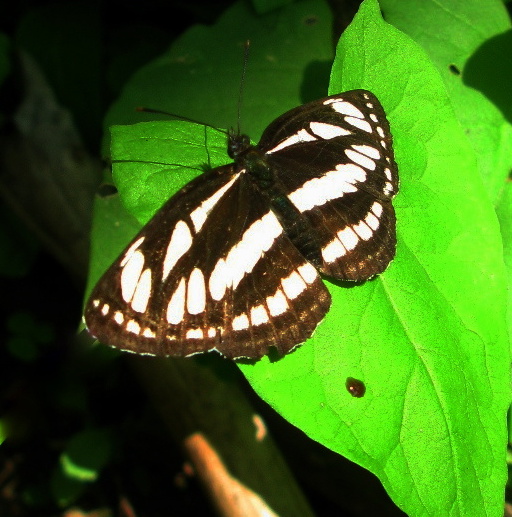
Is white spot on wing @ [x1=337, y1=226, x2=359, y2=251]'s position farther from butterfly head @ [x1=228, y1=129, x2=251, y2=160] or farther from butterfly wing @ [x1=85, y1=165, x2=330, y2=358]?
butterfly head @ [x1=228, y1=129, x2=251, y2=160]

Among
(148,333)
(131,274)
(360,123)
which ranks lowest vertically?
(148,333)

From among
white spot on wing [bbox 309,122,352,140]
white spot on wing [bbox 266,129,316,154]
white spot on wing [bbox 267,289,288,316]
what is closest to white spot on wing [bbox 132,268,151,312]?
white spot on wing [bbox 267,289,288,316]

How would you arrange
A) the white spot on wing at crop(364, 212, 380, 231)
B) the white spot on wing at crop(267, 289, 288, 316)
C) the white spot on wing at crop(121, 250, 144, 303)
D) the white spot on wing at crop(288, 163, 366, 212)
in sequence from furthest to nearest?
the white spot on wing at crop(288, 163, 366, 212)
the white spot on wing at crop(364, 212, 380, 231)
the white spot on wing at crop(267, 289, 288, 316)
the white spot on wing at crop(121, 250, 144, 303)

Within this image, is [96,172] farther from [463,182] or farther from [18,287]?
[463,182]

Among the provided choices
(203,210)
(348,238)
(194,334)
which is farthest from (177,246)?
(348,238)

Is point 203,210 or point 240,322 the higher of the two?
point 203,210

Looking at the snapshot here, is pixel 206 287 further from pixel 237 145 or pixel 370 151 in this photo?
pixel 370 151
